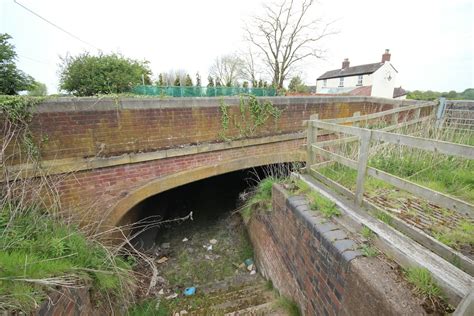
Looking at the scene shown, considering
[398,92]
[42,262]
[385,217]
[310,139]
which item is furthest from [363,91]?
[42,262]

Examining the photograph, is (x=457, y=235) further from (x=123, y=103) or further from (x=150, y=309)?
(x=123, y=103)

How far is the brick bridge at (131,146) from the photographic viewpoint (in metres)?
3.68

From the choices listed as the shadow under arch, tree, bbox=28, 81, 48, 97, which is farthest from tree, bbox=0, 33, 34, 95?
the shadow under arch

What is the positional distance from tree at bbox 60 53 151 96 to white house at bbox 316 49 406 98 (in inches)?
1087

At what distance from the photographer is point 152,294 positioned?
441 cm

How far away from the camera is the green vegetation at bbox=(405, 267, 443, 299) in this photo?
1.61m

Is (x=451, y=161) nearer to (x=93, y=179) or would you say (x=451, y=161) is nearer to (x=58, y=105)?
(x=93, y=179)

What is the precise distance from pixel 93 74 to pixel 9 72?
3714 millimetres

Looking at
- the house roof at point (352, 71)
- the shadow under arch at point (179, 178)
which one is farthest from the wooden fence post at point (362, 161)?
the house roof at point (352, 71)

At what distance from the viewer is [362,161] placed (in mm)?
2609

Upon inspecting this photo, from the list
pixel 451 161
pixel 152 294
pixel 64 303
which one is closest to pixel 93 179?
pixel 64 303

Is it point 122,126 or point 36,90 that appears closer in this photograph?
point 122,126

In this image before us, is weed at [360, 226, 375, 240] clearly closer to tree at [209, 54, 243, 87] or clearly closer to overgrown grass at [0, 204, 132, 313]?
overgrown grass at [0, 204, 132, 313]

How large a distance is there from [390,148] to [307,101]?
2681 millimetres
